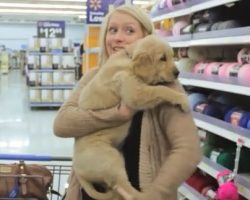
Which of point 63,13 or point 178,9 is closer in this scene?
point 178,9

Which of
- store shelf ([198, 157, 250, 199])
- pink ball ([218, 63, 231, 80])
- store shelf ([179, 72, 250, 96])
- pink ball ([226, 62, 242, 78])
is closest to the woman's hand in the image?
store shelf ([179, 72, 250, 96])

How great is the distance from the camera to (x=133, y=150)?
5.19 feet

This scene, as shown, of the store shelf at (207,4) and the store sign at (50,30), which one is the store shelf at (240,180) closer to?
the store shelf at (207,4)

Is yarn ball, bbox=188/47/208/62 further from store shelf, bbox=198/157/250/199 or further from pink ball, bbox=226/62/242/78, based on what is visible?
store shelf, bbox=198/157/250/199

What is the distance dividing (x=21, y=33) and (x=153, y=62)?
1203 inches

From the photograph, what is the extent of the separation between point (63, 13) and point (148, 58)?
21595mm

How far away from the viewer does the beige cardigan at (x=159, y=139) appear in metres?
1.40

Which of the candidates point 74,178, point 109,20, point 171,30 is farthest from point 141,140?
point 171,30

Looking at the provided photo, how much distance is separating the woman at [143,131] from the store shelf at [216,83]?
2.15 feet

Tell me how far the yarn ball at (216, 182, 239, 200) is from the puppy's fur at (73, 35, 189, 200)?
2.38 ft

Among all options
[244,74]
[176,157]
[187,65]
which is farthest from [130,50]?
[187,65]

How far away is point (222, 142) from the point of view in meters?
2.78

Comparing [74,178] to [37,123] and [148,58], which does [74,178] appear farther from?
[37,123]

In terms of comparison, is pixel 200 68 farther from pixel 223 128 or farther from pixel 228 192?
pixel 228 192
